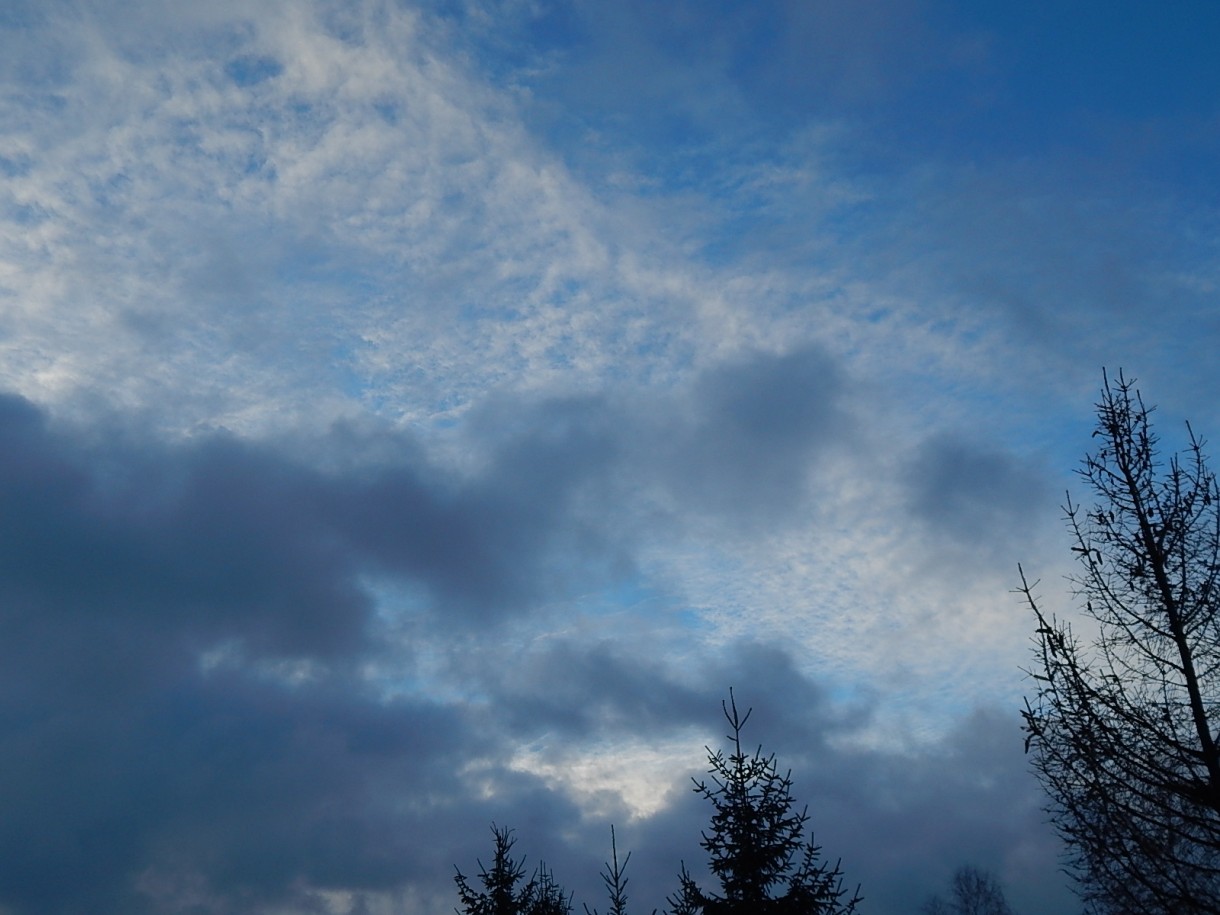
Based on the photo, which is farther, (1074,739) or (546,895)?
(546,895)

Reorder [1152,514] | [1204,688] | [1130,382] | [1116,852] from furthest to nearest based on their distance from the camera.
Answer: [1130,382], [1152,514], [1204,688], [1116,852]

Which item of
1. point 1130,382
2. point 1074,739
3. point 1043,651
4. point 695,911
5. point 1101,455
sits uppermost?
point 1130,382

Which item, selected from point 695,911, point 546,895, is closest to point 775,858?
point 695,911

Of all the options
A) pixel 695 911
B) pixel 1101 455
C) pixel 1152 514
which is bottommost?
pixel 695 911

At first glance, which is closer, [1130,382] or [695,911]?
[1130,382]

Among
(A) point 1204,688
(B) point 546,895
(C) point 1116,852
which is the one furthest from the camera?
(B) point 546,895

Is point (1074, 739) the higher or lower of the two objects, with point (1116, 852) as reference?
higher

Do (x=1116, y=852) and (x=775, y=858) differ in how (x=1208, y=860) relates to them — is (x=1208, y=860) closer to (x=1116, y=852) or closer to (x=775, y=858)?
(x=1116, y=852)

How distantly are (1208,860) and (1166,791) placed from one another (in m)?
0.79

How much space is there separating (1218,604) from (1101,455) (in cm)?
249

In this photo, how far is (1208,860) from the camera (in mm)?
10320

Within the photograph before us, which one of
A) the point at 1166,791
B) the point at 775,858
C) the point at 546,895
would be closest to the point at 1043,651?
the point at 1166,791

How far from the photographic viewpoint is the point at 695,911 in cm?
1878

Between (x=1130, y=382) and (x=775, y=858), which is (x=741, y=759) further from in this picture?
(x=1130, y=382)
